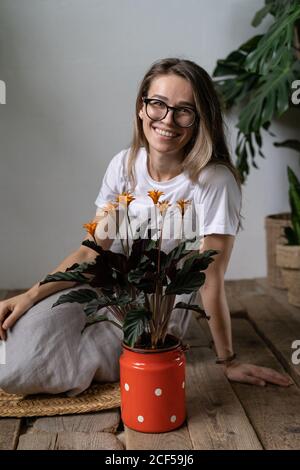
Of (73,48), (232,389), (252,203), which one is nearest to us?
(232,389)

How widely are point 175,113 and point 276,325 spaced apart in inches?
40.4

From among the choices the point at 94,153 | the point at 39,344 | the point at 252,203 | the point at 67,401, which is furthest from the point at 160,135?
the point at 252,203

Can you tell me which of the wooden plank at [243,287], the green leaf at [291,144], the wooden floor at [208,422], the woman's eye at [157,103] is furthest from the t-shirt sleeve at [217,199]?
the green leaf at [291,144]

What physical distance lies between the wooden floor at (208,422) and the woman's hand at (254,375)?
19 mm

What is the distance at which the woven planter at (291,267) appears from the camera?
2682mm

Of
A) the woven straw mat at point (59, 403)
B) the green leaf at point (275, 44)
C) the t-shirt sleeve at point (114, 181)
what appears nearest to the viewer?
the woven straw mat at point (59, 403)

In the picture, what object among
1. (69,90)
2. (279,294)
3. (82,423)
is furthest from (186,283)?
(69,90)

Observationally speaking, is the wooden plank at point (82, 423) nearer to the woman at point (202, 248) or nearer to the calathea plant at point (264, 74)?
the woman at point (202, 248)

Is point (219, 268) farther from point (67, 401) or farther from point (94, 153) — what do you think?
point (94, 153)

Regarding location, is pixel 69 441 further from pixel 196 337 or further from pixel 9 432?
pixel 196 337

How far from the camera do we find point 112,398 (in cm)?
174

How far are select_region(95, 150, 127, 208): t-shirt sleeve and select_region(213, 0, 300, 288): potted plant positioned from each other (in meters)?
0.81
